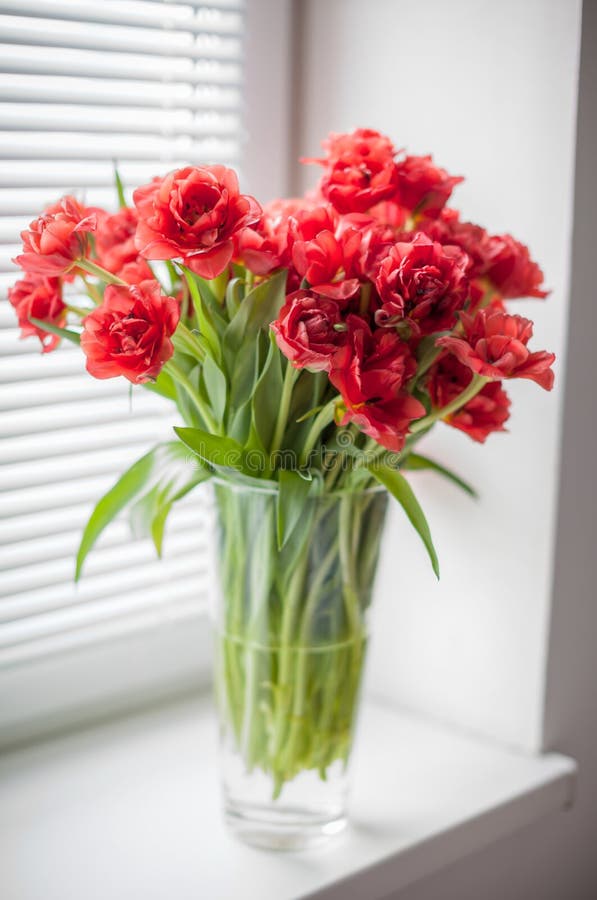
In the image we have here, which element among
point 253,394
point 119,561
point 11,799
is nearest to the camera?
point 253,394

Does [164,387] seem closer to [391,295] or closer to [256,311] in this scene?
[256,311]

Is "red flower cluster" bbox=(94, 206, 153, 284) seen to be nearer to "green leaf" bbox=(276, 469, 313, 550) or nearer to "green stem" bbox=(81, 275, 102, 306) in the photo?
"green stem" bbox=(81, 275, 102, 306)

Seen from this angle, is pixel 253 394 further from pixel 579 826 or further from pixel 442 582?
pixel 579 826

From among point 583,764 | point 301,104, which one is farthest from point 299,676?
point 301,104

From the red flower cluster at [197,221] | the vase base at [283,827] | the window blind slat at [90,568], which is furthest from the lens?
the window blind slat at [90,568]

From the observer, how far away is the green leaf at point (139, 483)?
86 centimetres

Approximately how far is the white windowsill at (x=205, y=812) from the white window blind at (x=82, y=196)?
13 centimetres

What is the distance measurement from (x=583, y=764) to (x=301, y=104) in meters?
0.84

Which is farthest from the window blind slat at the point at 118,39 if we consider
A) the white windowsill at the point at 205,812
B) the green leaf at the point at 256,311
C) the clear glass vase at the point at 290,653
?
the white windowsill at the point at 205,812

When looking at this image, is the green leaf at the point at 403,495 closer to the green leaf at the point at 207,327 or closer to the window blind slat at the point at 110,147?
the green leaf at the point at 207,327

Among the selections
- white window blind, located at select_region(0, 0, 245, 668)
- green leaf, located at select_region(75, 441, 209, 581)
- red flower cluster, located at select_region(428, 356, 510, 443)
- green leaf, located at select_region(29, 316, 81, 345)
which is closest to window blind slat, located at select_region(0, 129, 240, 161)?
white window blind, located at select_region(0, 0, 245, 668)

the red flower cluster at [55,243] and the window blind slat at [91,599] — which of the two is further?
the window blind slat at [91,599]

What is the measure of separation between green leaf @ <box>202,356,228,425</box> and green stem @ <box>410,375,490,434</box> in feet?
0.51

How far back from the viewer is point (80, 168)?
998mm
